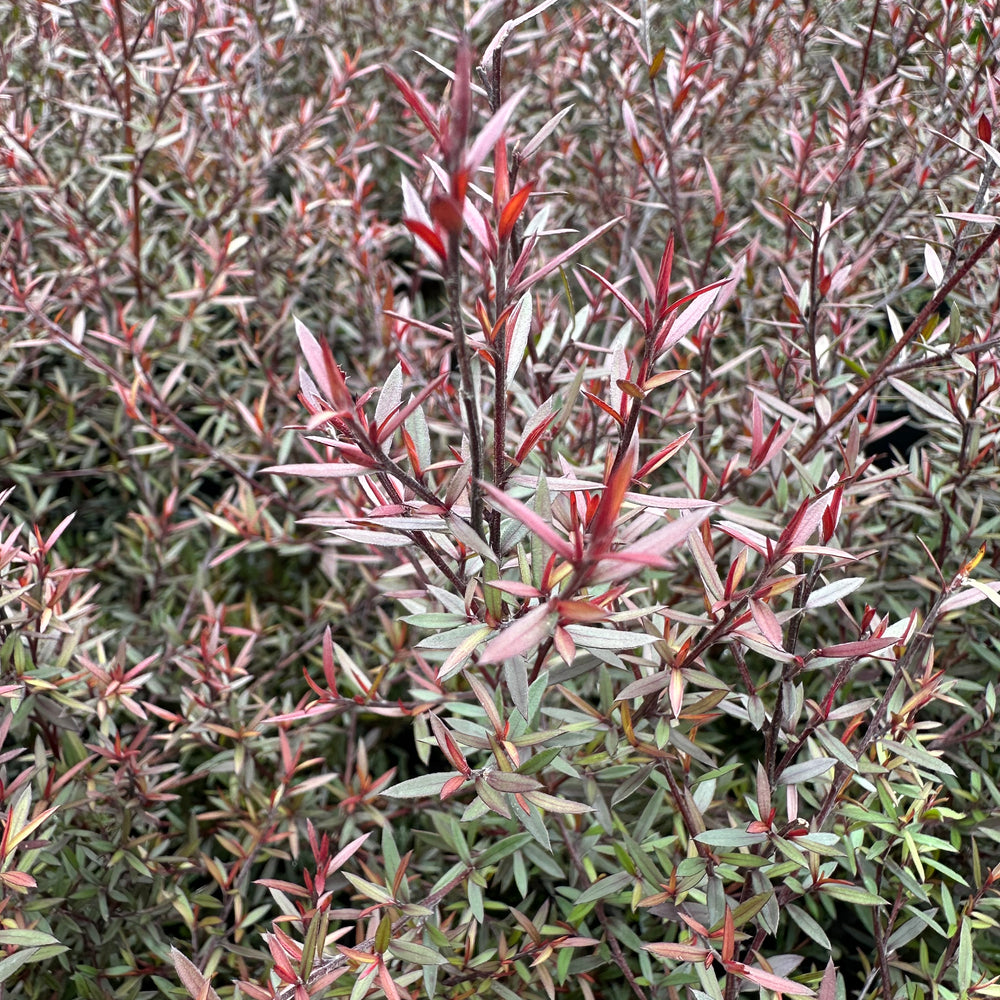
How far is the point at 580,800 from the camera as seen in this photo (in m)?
1.50

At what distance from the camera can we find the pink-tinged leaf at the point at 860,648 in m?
1.06

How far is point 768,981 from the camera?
1.06 m

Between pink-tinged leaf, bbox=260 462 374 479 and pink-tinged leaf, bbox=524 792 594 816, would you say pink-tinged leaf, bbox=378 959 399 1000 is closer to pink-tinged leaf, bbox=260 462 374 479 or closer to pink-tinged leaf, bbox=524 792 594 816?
pink-tinged leaf, bbox=524 792 594 816

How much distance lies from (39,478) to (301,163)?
1276 millimetres

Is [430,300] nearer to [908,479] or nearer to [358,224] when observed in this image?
[358,224]

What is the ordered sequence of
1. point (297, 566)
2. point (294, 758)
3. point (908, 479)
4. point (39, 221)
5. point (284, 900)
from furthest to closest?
1. point (297, 566)
2. point (39, 221)
3. point (908, 479)
4. point (294, 758)
5. point (284, 900)

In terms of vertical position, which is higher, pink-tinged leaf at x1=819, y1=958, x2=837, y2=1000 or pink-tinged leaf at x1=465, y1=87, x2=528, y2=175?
pink-tinged leaf at x1=465, y1=87, x2=528, y2=175

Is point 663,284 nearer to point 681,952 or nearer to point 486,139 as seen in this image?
point 486,139

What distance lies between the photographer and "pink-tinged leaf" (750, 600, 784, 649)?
94 centimetres

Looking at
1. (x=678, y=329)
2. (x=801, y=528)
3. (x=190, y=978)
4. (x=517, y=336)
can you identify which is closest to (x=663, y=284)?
(x=678, y=329)

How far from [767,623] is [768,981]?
0.49 m

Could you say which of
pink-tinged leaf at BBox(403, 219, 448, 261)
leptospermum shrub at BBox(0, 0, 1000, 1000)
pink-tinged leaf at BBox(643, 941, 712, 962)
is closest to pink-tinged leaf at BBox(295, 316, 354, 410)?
leptospermum shrub at BBox(0, 0, 1000, 1000)

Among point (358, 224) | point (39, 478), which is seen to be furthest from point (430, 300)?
point (39, 478)

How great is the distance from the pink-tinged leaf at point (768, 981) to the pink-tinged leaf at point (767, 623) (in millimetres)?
453
